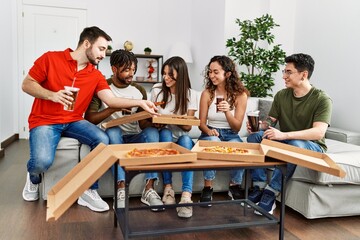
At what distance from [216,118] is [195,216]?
815 mm

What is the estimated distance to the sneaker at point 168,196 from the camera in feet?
7.88

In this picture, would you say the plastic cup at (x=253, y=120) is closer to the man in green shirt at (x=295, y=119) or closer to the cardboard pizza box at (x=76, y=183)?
the man in green shirt at (x=295, y=119)

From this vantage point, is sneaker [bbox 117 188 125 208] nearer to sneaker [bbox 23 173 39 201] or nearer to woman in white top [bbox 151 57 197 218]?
woman in white top [bbox 151 57 197 218]

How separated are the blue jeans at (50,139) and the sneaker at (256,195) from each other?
1093mm

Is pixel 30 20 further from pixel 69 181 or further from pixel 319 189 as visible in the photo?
pixel 319 189

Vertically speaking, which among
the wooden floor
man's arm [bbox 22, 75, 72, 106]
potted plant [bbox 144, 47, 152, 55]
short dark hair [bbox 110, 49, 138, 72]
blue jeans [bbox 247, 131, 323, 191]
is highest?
potted plant [bbox 144, 47, 152, 55]

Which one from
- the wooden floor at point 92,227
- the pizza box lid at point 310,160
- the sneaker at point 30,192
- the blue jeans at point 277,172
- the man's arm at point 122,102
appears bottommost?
the wooden floor at point 92,227

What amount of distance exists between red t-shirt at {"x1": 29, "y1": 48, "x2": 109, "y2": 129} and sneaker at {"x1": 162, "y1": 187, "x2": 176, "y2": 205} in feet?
2.71

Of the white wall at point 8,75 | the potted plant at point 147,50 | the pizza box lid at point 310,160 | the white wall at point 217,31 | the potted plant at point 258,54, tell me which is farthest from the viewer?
the potted plant at point 147,50

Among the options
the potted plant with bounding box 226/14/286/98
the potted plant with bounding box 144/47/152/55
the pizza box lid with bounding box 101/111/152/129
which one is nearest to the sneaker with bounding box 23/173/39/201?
the pizza box lid with bounding box 101/111/152/129

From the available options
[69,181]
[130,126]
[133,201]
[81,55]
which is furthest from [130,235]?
[81,55]

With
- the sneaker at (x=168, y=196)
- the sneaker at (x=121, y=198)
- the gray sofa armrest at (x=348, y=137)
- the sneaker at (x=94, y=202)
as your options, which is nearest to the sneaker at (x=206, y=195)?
the sneaker at (x=168, y=196)

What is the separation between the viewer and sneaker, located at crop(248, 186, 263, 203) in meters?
2.46

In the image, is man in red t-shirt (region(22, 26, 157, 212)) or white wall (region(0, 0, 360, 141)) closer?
man in red t-shirt (region(22, 26, 157, 212))
